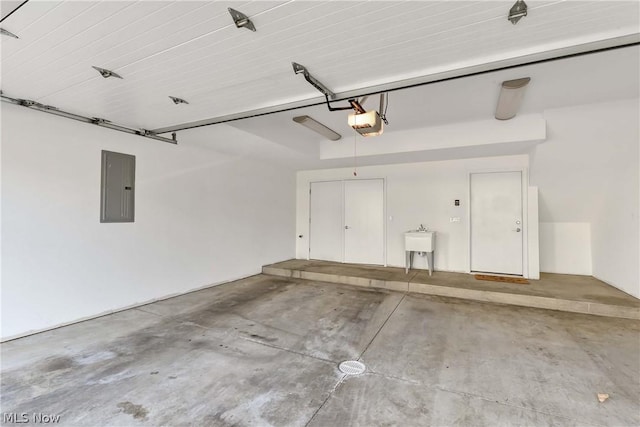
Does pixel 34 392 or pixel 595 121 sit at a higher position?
pixel 595 121

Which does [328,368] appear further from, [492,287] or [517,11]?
[492,287]

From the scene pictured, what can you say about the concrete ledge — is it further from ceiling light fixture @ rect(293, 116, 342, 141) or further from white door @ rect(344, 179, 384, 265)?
ceiling light fixture @ rect(293, 116, 342, 141)

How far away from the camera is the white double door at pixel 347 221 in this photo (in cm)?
639

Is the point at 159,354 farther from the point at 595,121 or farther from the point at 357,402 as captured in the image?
the point at 595,121

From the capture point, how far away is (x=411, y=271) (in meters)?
5.71

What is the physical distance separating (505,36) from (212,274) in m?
4.96

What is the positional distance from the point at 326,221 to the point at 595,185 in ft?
16.1

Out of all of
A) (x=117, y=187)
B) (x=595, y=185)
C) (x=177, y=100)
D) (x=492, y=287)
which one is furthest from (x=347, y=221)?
(x=177, y=100)

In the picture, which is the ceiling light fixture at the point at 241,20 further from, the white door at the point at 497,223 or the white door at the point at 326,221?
the white door at the point at 326,221

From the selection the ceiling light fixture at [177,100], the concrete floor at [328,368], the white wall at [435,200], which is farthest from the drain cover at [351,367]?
the white wall at [435,200]

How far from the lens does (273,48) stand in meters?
1.85

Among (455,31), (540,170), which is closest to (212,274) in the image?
(455,31)

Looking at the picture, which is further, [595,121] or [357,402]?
[595,121]

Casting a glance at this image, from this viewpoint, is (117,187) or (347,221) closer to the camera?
(117,187)
